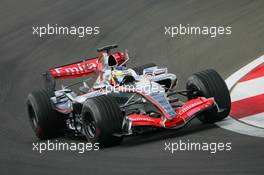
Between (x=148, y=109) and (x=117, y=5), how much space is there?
32.6 ft

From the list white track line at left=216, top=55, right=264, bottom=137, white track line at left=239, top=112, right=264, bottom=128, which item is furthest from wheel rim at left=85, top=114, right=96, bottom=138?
white track line at left=239, top=112, right=264, bottom=128

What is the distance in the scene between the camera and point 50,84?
53.5 ft

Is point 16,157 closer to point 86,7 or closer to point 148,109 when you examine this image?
point 148,109

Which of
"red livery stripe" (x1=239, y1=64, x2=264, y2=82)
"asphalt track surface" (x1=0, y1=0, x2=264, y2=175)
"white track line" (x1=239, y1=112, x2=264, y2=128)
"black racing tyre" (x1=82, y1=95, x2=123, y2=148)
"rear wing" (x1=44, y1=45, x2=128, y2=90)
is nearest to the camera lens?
"asphalt track surface" (x1=0, y1=0, x2=264, y2=175)

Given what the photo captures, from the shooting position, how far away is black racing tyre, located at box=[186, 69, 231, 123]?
15.1 meters

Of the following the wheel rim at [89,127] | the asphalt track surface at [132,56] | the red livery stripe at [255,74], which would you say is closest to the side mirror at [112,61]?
the asphalt track surface at [132,56]

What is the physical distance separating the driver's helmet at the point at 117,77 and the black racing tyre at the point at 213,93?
131 cm

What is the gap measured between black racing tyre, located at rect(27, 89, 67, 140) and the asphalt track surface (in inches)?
9.8

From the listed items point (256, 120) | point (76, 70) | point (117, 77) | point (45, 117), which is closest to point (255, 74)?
point (256, 120)

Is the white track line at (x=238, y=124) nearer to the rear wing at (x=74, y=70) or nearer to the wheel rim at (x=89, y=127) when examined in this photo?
the wheel rim at (x=89, y=127)

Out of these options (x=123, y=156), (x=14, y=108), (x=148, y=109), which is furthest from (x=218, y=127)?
(x=14, y=108)

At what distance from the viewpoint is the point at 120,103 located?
50.4ft

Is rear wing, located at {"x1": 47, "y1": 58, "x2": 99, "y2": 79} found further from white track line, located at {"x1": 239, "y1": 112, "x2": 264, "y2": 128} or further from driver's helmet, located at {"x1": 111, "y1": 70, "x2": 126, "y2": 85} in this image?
white track line, located at {"x1": 239, "y1": 112, "x2": 264, "y2": 128}

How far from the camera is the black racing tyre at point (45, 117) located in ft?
52.3
